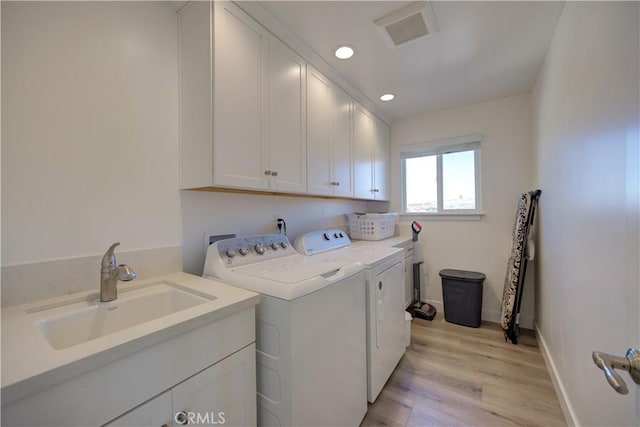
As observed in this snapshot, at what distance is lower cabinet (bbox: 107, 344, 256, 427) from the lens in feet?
2.53

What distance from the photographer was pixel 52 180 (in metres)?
1.08

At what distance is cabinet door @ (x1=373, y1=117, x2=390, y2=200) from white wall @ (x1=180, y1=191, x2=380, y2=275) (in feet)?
2.40

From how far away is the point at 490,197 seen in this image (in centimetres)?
292

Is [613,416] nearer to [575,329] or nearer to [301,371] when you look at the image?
[575,329]

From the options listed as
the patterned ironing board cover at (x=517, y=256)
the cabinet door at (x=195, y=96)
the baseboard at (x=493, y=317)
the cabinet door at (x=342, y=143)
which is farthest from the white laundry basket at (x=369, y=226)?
the cabinet door at (x=195, y=96)

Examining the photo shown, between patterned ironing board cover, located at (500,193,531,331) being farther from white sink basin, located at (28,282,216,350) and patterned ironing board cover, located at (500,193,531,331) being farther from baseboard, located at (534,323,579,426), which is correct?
white sink basin, located at (28,282,216,350)

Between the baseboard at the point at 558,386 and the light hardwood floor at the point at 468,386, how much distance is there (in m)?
0.04

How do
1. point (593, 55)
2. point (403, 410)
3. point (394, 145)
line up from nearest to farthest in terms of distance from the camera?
1. point (593, 55)
2. point (403, 410)
3. point (394, 145)

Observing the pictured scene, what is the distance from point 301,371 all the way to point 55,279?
3.61 feet

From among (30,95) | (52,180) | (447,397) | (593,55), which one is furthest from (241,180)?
(447,397)

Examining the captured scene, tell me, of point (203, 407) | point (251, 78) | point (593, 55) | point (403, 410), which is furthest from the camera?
point (403, 410)

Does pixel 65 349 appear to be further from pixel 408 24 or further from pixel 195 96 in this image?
pixel 408 24

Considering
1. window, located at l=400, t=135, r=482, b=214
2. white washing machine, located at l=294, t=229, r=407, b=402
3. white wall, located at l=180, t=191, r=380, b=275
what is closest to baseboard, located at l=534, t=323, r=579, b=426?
white washing machine, located at l=294, t=229, r=407, b=402

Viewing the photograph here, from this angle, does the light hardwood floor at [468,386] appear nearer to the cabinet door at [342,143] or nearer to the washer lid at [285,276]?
the washer lid at [285,276]
